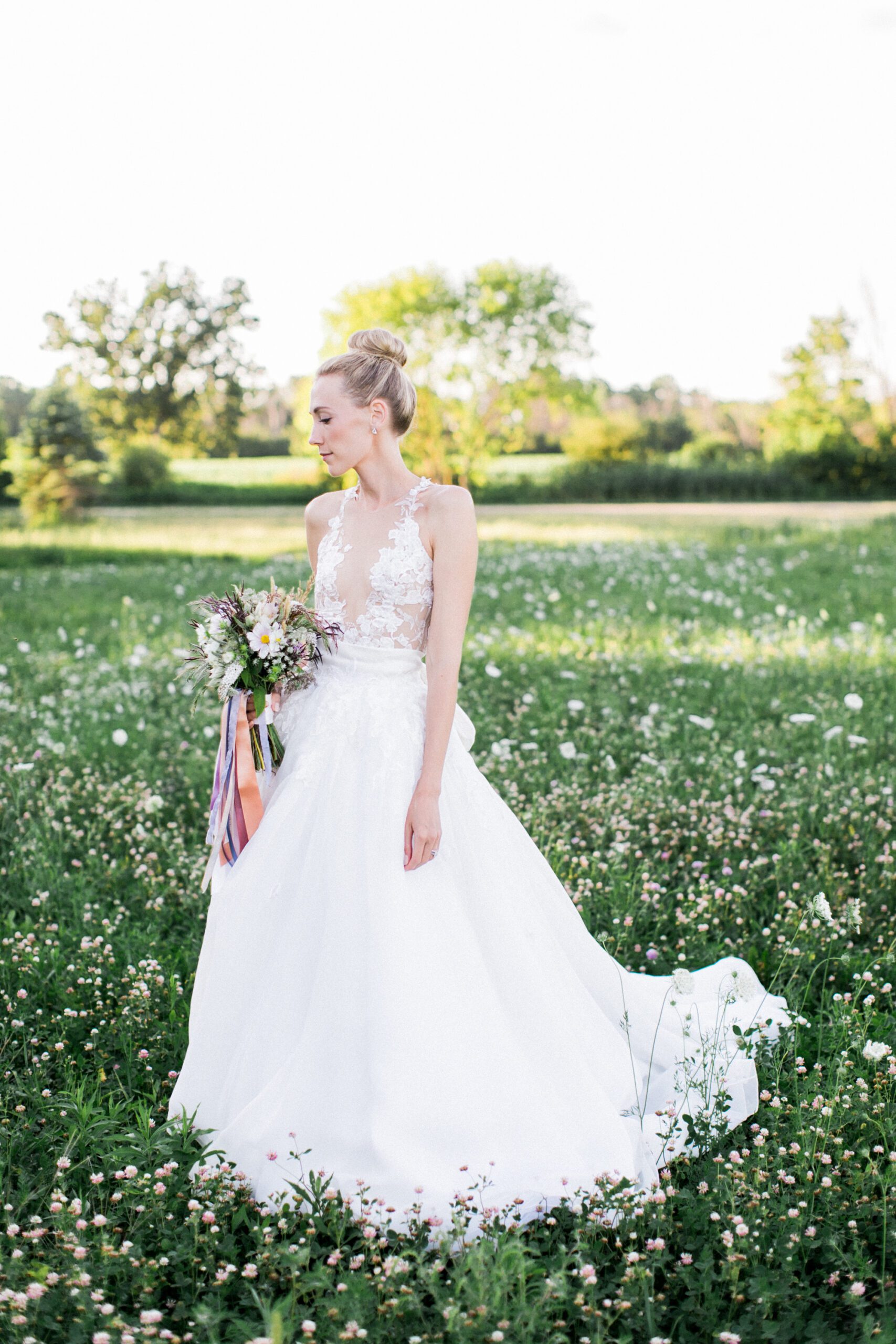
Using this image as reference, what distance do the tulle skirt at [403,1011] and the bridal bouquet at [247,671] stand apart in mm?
76

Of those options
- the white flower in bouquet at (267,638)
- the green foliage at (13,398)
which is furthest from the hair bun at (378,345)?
the green foliage at (13,398)

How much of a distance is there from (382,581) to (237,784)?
848 mm

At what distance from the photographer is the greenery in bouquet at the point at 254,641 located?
3270 mm

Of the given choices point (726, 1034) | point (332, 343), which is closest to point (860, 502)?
point (332, 343)

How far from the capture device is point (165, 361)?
55.0 meters

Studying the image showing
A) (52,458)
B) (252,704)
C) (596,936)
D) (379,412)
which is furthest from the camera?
(52,458)

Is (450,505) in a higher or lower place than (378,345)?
lower

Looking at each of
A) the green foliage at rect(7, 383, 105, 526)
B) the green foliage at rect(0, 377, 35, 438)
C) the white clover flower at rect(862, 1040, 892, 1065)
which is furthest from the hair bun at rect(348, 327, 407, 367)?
the green foliage at rect(0, 377, 35, 438)

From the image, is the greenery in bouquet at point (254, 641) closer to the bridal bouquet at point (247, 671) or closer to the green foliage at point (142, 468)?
the bridal bouquet at point (247, 671)

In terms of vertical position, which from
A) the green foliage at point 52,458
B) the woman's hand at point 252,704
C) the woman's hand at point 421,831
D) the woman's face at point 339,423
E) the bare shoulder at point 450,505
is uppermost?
the green foliage at point 52,458

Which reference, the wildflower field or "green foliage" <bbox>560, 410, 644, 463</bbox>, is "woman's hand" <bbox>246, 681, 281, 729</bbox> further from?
"green foliage" <bbox>560, 410, 644, 463</bbox>

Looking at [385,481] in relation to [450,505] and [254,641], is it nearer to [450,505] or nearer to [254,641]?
[450,505]

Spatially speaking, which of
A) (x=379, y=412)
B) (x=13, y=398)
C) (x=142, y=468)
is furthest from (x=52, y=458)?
(x=379, y=412)

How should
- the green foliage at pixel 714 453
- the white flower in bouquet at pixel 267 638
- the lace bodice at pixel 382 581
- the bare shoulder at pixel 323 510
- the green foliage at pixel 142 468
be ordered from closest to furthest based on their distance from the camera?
the white flower in bouquet at pixel 267 638
the lace bodice at pixel 382 581
the bare shoulder at pixel 323 510
the green foliage at pixel 142 468
the green foliage at pixel 714 453
